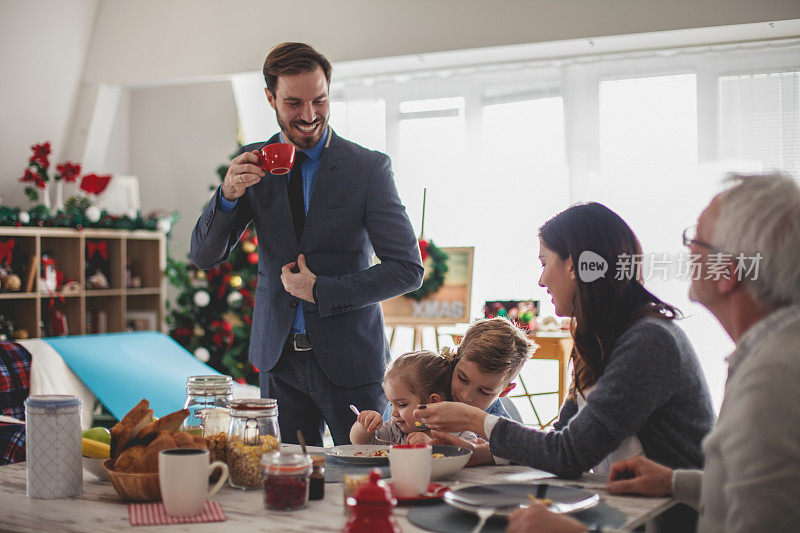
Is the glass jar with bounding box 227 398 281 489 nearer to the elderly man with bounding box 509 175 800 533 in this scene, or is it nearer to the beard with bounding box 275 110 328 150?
the elderly man with bounding box 509 175 800 533

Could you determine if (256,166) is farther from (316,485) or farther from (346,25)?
(346,25)

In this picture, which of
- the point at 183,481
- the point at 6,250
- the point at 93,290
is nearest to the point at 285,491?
the point at 183,481

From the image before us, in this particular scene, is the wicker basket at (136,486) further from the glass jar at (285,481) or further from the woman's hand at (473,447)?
the woman's hand at (473,447)

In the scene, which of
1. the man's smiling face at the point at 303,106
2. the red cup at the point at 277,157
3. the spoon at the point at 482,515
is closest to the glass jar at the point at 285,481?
the spoon at the point at 482,515

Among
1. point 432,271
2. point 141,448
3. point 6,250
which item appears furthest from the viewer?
point 432,271

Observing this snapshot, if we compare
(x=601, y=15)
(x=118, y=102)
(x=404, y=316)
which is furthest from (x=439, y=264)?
(x=118, y=102)

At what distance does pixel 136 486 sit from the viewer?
4.95 ft

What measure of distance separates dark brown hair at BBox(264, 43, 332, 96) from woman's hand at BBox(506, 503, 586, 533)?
5.01ft

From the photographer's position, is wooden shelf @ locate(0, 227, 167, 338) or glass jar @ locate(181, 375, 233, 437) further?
wooden shelf @ locate(0, 227, 167, 338)

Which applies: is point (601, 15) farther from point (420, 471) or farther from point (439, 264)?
point (420, 471)

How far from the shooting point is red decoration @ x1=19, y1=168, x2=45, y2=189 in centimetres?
515

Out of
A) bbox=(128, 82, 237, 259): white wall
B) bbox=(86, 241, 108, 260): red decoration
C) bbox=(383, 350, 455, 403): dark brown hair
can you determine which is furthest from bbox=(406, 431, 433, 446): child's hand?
bbox=(128, 82, 237, 259): white wall

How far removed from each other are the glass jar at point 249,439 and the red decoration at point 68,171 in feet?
13.9

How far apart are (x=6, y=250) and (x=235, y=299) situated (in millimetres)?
1454
